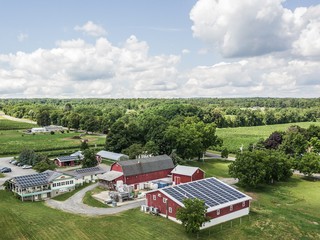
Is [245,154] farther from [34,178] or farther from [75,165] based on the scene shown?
[75,165]

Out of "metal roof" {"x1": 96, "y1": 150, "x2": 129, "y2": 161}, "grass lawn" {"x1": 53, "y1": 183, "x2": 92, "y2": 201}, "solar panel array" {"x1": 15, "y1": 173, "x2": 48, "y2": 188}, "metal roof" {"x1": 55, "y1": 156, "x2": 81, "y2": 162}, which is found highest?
"solar panel array" {"x1": 15, "y1": 173, "x2": 48, "y2": 188}

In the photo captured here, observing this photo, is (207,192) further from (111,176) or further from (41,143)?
(41,143)

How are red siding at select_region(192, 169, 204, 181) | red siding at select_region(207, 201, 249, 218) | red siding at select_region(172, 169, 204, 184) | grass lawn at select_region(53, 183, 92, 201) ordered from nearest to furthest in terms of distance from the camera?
1. red siding at select_region(207, 201, 249, 218)
2. grass lawn at select_region(53, 183, 92, 201)
3. red siding at select_region(172, 169, 204, 184)
4. red siding at select_region(192, 169, 204, 181)

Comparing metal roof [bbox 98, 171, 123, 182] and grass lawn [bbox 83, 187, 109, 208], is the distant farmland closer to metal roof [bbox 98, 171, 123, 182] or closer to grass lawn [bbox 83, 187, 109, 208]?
metal roof [bbox 98, 171, 123, 182]

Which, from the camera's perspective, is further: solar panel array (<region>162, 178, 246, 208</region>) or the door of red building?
the door of red building

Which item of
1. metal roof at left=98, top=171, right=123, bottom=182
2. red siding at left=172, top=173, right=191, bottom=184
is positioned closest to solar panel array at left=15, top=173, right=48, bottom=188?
metal roof at left=98, top=171, right=123, bottom=182

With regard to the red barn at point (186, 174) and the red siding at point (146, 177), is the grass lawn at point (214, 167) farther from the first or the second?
the red siding at point (146, 177)

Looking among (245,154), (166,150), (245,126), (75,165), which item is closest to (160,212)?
(245,154)
